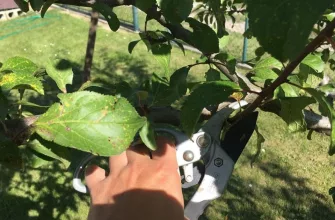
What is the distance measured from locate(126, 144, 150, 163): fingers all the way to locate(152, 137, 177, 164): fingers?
3cm

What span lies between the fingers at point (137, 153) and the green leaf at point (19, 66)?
1.27ft

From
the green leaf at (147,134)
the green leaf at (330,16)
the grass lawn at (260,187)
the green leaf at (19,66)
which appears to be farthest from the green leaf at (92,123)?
the grass lawn at (260,187)

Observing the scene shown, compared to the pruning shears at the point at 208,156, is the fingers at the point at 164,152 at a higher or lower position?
higher

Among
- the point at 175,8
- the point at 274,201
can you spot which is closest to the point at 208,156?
the point at 175,8

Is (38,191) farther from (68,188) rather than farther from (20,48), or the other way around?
(20,48)

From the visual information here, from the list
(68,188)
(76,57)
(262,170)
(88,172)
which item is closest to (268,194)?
(262,170)

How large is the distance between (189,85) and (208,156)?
0.25 m

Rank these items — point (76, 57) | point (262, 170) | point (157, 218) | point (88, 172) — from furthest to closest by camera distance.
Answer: point (76, 57) → point (262, 170) → point (88, 172) → point (157, 218)

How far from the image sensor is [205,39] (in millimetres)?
1226

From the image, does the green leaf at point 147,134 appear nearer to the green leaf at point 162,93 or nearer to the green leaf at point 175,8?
the green leaf at point 162,93

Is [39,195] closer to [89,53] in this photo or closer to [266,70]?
[89,53]

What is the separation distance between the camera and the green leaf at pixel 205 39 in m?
1.22

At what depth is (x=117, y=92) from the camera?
1190 mm

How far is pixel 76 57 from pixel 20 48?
1.14 m
